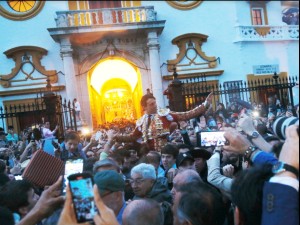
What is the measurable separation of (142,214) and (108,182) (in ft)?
1.13

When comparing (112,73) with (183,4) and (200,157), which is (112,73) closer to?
(183,4)

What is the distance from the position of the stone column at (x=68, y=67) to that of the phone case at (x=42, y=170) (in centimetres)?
1514

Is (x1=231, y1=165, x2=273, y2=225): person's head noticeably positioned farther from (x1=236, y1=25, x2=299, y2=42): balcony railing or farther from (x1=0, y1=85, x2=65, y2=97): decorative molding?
(x1=236, y1=25, x2=299, y2=42): balcony railing

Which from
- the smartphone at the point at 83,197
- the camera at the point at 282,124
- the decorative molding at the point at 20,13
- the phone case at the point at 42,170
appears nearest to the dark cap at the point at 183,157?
the phone case at the point at 42,170

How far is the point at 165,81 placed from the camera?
19.8 meters

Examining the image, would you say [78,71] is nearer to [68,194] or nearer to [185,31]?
[185,31]

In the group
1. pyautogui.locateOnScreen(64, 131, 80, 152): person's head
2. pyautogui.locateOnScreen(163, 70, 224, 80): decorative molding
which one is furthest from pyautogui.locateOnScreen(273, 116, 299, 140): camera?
pyautogui.locateOnScreen(163, 70, 224, 80): decorative molding

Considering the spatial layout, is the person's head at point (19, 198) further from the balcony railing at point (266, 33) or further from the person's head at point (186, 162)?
the balcony railing at point (266, 33)

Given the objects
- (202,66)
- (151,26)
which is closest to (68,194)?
Result: (151,26)

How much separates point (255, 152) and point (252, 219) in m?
0.52

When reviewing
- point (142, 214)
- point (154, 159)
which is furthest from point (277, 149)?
point (154, 159)

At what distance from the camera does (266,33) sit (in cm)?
2103

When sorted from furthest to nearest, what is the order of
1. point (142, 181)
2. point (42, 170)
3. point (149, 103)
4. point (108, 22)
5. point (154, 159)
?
point (108, 22), point (149, 103), point (154, 159), point (142, 181), point (42, 170)

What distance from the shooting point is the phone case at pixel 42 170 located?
3.50 m
